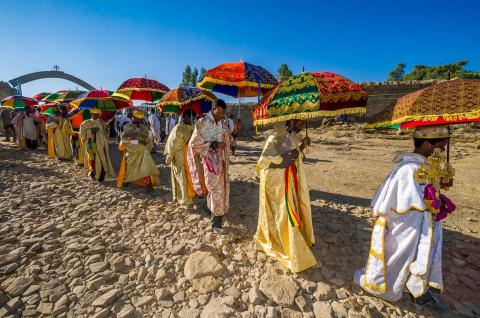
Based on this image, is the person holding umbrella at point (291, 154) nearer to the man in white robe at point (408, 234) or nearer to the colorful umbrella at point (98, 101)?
the man in white robe at point (408, 234)

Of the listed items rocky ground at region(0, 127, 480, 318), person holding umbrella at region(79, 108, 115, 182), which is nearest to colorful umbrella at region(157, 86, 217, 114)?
rocky ground at region(0, 127, 480, 318)

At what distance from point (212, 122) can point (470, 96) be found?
3.04 m

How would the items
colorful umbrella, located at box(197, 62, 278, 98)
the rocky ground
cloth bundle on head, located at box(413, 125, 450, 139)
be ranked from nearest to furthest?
cloth bundle on head, located at box(413, 125, 450, 139), the rocky ground, colorful umbrella, located at box(197, 62, 278, 98)

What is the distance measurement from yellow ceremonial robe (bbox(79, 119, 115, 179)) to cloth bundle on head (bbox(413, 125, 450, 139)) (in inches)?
281

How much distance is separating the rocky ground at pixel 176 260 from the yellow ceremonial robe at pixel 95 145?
2.74 ft

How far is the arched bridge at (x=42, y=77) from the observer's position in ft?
91.7

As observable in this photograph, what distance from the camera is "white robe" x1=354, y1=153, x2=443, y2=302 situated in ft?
7.41

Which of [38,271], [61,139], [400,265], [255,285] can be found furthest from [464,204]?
[61,139]

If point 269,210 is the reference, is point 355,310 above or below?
below

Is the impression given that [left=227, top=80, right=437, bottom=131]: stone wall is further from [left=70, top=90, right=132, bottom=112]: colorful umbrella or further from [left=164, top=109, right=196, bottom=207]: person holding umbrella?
[left=164, top=109, right=196, bottom=207]: person holding umbrella

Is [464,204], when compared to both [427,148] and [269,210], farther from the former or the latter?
[269,210]

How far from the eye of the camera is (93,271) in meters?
3.17

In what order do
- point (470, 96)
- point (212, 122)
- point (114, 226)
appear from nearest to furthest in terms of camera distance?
1. point (470, 96)
2. point (212, 122)
3. point (114, 226)

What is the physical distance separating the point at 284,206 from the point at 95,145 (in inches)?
239
